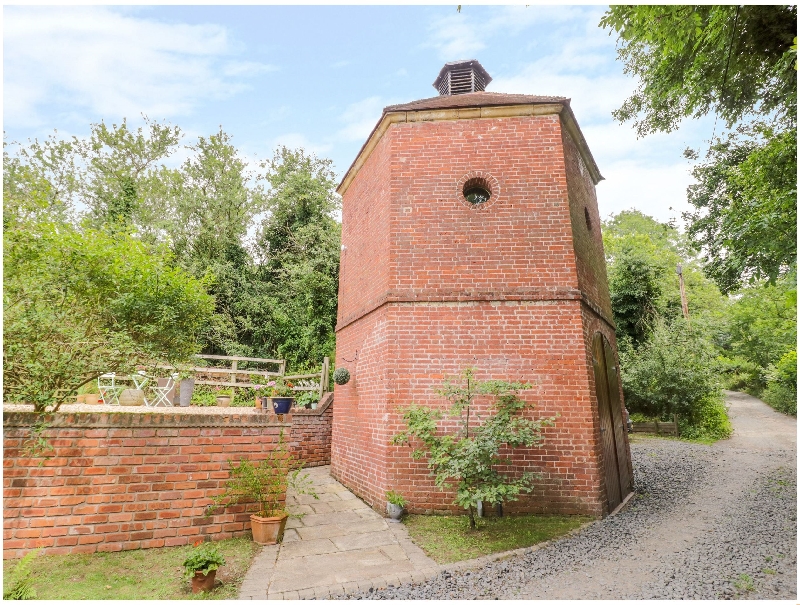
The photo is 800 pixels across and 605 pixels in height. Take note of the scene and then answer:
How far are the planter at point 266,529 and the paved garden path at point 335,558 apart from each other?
0.33 feet

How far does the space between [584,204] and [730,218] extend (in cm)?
234

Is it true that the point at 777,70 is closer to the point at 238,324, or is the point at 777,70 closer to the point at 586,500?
the point at 586,500

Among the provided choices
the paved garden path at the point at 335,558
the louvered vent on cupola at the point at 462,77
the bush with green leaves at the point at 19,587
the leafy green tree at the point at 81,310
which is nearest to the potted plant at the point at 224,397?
the leafy green tree at the point at 81,310

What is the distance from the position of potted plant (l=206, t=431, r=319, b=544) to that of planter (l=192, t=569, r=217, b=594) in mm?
1144

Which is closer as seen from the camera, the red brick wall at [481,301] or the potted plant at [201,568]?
the potted plant at [201,568]

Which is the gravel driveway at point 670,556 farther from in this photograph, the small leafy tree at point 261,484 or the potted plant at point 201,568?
the small leafy tree at point 261,484

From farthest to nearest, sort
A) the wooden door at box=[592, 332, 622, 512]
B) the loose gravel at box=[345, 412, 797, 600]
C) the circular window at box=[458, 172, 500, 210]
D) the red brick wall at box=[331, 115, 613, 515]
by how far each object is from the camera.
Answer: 1. the circular window at box=[458, 172, 500, 210]
2. the wooden door at box=[592, 332, 622, 512]
3. the red brick wall at box=[331, 115, 613, 515]
4. the loose gravel at box=[345, 412, 797, 600]

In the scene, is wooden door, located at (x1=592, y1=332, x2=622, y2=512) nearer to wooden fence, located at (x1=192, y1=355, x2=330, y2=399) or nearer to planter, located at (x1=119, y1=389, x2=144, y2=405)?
wooden fence, located at (x1=192, y1=355, x2=330, y2=399)

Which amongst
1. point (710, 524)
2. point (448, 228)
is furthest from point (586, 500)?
point (448, 228)

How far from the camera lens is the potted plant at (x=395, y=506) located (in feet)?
20.2

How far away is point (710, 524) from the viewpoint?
19.8 feet

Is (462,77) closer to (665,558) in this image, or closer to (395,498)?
(395,498)

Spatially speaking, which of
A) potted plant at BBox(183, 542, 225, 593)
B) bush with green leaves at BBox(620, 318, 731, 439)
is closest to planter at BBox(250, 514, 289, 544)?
potted plant at BBox(183, 542, 225, 593)

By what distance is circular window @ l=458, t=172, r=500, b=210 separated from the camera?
7.28 meters
